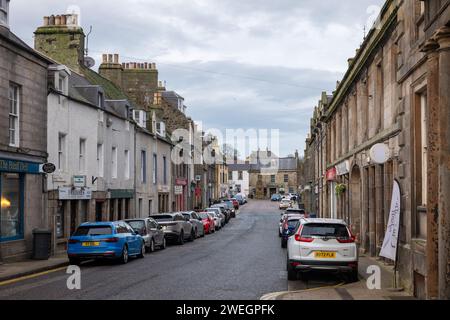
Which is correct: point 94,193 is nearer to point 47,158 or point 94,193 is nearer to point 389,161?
point 47,158

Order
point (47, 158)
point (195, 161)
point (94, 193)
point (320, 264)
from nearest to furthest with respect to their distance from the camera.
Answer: point (320, 264)
point (47, 158)
point (94, 193)
point (195, 161)

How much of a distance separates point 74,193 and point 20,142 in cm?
555

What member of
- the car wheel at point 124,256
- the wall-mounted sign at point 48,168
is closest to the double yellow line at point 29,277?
the car wheel at point 124,256

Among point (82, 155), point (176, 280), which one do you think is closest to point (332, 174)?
point (82, 155)

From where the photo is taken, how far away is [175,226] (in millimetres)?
30516

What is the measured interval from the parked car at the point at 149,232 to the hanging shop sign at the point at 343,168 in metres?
8.95

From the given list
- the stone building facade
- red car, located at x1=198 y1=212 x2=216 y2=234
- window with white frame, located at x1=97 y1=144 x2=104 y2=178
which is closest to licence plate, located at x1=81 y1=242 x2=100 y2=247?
the stone building facade

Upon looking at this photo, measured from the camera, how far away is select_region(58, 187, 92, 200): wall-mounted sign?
25.3m

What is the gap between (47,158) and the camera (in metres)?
24.1

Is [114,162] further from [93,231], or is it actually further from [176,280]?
[176,280]

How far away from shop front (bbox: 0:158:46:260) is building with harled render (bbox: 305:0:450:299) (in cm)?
1220
